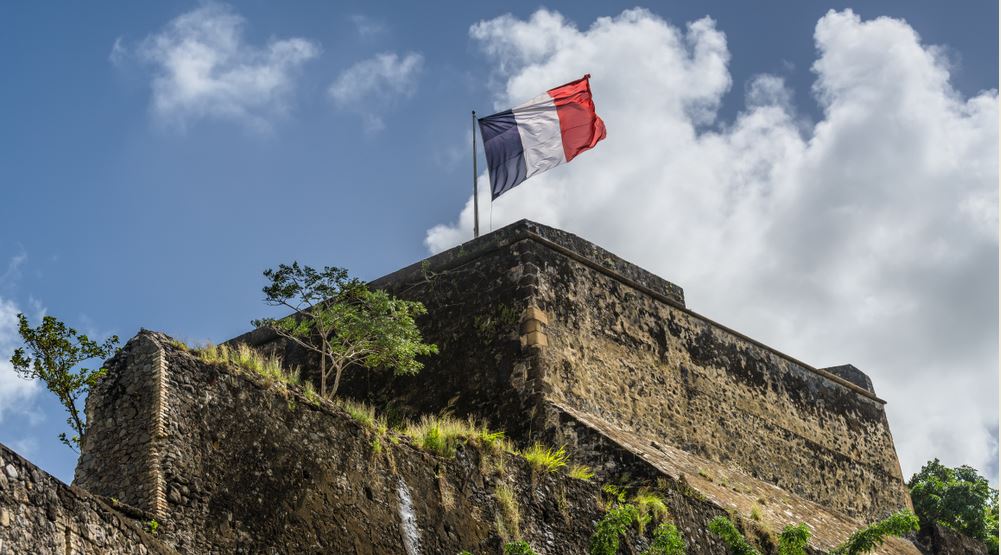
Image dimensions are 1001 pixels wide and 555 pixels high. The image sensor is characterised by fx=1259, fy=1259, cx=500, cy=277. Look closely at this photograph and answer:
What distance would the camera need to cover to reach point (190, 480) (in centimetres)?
1023

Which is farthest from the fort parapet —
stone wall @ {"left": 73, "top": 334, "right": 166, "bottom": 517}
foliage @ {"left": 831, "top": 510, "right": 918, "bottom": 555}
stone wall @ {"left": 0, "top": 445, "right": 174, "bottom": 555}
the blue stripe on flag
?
foliage @ {"left": 831, "top": 510, "right": 918, "bottom": 555}

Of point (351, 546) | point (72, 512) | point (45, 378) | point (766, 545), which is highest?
point (45, 378)

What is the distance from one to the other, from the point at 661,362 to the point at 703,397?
106 cm

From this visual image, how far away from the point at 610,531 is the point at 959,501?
17.0 meters

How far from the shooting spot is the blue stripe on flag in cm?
1972

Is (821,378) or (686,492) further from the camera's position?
(821,378)

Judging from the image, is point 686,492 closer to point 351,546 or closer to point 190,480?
point 351,546

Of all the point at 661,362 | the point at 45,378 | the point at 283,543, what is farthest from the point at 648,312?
the point at 283,543

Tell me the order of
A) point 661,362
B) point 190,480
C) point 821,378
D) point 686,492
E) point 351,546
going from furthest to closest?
point 821,378
point 661,362
point 686,492
point 351,546
point 190,480

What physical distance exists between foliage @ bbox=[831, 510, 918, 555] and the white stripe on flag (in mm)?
7515

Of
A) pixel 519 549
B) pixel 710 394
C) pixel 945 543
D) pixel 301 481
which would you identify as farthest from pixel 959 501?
pixel 301 481

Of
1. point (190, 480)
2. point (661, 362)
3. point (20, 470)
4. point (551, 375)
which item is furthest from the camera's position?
point (661, 362)

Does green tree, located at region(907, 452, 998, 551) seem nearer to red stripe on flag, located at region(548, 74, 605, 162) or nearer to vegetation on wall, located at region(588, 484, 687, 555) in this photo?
red stripe on flag, located at region(548, 74, 605, 162)

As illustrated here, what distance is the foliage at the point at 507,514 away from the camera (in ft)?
42.4
